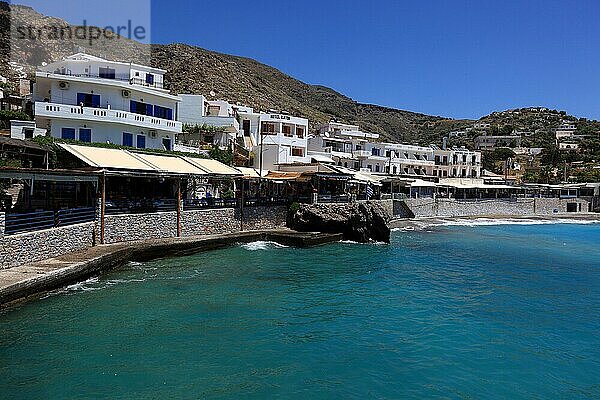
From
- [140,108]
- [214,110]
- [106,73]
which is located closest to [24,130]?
[140,108]

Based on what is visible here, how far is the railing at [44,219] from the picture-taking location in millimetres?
18484

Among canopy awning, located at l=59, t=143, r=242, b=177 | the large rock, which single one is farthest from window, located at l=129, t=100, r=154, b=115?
the large rock

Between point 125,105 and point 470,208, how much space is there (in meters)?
47.0

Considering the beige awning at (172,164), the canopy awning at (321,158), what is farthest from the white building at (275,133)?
the beige awning at (172,164)

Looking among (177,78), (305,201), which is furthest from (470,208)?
(177,78)

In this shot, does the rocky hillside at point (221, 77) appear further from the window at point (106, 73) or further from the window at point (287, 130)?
the window at point (287, 130)

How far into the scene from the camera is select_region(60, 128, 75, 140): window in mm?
34219

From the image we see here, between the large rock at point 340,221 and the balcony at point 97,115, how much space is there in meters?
12.7

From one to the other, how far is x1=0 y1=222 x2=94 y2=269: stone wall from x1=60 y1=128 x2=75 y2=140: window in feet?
41.0

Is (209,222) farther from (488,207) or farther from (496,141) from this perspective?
(496,141)

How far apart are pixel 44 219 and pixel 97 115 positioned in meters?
15.8

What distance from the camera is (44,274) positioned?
1762 cm

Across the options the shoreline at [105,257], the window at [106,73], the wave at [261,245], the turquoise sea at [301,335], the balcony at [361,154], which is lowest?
the turquoise sea at [301,335]

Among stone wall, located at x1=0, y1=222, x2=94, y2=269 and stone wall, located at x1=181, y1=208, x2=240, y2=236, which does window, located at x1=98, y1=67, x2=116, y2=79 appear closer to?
stone wall, located at x1=181, y1=208, x2=240, y2=236
